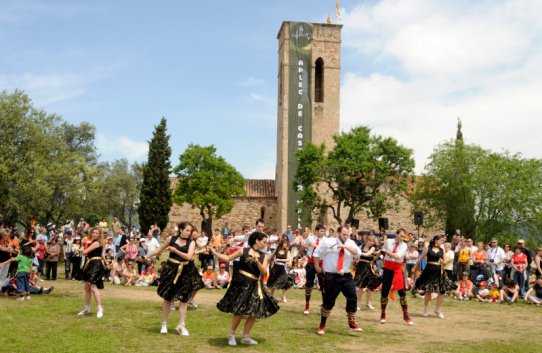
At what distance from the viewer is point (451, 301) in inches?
698

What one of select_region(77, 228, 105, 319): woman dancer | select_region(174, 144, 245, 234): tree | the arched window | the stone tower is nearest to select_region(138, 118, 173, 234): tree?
select_region(174, 144, 245, 234): tree

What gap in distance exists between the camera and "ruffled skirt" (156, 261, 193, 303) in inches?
371

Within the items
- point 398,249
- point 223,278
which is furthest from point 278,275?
point 223,278

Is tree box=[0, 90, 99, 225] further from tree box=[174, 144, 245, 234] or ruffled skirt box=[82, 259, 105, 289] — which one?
ruffled skirt box=[82, 259, 105, 289]

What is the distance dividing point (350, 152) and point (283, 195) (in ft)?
30.1

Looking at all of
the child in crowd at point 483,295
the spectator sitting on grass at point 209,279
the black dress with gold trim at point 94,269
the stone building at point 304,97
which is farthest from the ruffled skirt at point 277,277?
the stone building at point 304,97

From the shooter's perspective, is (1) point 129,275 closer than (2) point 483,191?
Yes

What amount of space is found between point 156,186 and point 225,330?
132 feet

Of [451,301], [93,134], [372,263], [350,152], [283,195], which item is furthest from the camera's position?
[93,134]

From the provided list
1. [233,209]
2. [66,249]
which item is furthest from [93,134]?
[66,249]

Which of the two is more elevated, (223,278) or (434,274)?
(434,274)

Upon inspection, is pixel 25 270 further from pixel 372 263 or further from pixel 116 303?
pixel 372 263

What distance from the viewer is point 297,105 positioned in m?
50.1

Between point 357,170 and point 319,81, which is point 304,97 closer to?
point 319,81
